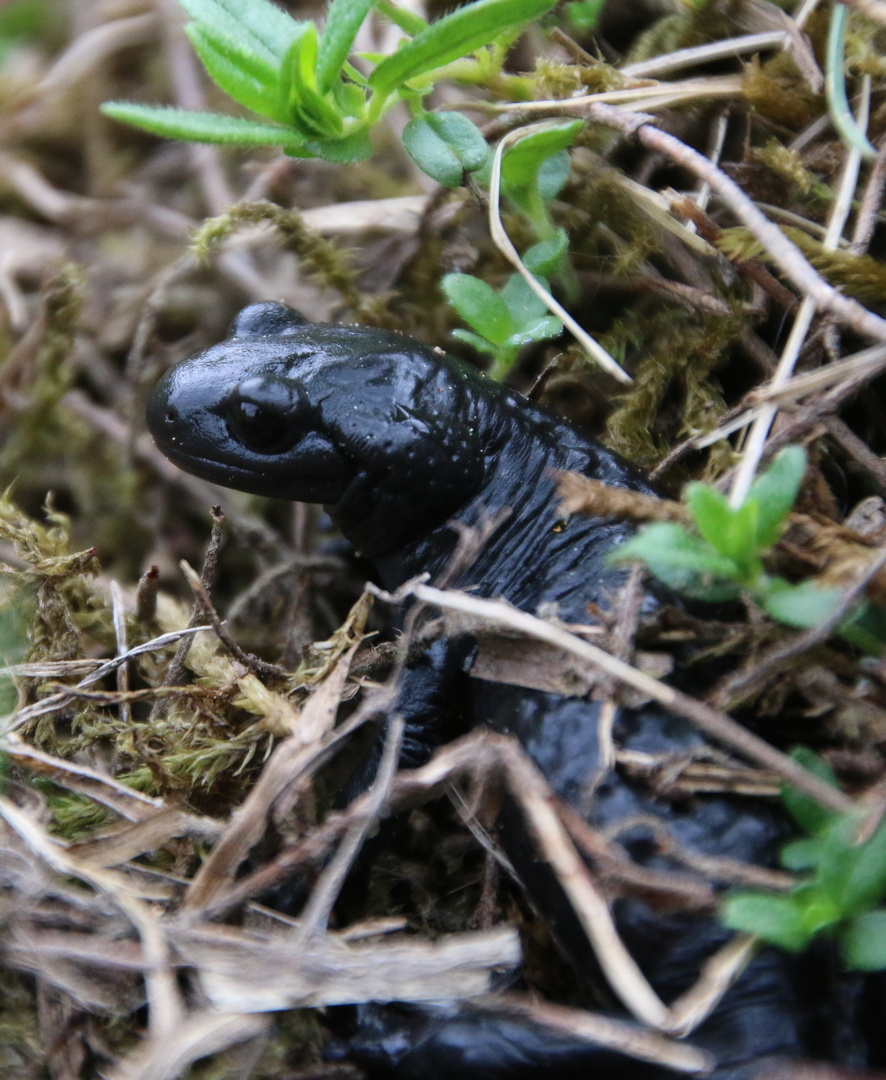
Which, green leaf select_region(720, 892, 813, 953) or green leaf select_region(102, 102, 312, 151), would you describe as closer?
green leaf select_region(720, 892, 813, 953)

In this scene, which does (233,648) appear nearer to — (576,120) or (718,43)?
(576,120)

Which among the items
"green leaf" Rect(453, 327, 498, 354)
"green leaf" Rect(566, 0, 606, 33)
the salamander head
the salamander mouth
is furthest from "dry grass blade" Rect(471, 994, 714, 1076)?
"green leaf" Rect(566, 0, 606, 33)

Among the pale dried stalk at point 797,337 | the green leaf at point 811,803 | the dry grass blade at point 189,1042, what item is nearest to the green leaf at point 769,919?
the green leaf at point 811,803

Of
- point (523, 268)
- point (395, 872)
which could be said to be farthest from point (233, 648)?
point (523, 268)

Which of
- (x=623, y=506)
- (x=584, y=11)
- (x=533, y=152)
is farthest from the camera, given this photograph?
(x=584, y=11)

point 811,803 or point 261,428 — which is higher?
point 261,428

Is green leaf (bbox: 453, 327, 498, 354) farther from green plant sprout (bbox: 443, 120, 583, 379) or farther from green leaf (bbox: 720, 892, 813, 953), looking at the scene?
green leaf (bbox: 720, 892, 813, 953)

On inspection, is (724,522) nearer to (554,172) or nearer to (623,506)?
(623,506)

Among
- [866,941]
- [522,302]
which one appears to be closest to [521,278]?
[522,302]
